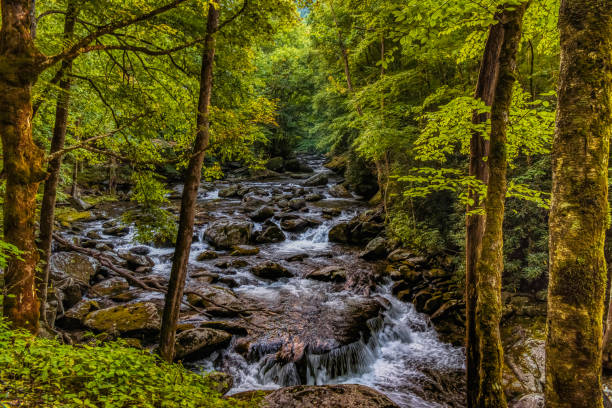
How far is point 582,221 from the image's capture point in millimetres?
2098

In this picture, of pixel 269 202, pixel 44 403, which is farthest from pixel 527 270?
pixel 269 202

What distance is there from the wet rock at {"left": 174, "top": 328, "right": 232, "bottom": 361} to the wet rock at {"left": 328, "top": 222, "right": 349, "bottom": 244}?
8.76m

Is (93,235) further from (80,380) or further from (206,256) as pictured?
(80,380)

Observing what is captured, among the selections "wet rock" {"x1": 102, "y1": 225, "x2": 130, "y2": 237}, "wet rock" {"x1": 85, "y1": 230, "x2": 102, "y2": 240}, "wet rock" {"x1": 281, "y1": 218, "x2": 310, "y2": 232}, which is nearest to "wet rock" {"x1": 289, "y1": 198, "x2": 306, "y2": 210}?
"wet rock" {"x1": 281, "y1": 218, "x2": 310, "y2": 232}

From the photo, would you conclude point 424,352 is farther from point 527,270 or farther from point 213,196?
point 213,196

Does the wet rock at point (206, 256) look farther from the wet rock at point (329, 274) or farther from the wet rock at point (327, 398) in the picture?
the wet rock at point (327, 398)

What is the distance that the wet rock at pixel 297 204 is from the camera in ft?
63.1

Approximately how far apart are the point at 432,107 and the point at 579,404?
546 inches

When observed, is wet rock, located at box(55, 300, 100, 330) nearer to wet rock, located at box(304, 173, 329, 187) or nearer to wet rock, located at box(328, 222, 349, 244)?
wet rock, located at box(328, 222, 349, 244)

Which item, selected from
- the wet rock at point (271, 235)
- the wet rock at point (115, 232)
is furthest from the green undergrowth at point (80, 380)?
the wet rock at point (115, 232)

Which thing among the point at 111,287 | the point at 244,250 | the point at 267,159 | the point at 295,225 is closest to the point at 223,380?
the point at 267,159

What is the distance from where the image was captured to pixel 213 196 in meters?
22.9

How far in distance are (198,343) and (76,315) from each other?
128 inches

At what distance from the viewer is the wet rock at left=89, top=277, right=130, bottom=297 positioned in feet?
29.4
